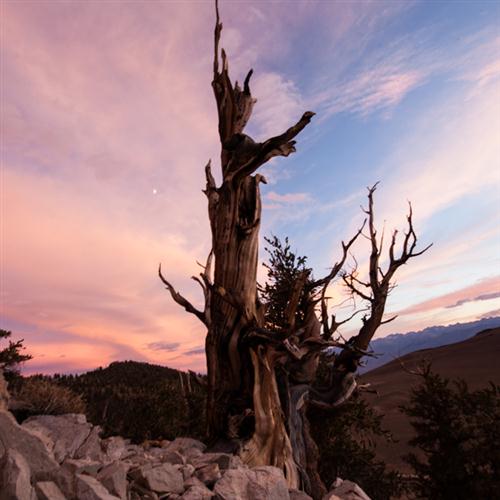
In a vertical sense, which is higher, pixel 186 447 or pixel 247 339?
pixel 247 339

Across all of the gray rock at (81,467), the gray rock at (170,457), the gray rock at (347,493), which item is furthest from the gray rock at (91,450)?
the gray rock at (347,493)

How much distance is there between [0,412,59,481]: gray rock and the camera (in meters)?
3.60

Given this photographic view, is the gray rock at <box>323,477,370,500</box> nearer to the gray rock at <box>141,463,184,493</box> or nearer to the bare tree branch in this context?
the gray rock at <box>141,463,184,493</box>

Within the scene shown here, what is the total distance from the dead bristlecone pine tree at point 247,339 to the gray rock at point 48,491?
4179 millimetres

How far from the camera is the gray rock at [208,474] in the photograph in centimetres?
443

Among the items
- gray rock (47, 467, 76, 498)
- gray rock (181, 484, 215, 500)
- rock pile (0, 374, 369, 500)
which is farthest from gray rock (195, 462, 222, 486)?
gray rock (47, 467, 76, 498)

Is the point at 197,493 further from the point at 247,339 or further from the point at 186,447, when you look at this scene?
the point at 247,339

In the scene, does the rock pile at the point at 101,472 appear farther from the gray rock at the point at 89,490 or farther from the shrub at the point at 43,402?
the shrub at the point at 43,402

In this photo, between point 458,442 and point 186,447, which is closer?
point 186,447

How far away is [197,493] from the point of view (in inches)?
158

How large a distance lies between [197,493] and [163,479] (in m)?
0.34

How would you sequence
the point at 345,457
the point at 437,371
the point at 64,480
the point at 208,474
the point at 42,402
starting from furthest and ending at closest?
1. the point at 437,371
2. the point at 345,457
3. the point at 42,402
4. the point at 208,474
5. the point at 64,480

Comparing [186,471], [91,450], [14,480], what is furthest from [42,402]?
[14,480]

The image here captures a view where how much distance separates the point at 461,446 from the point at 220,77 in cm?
1035
